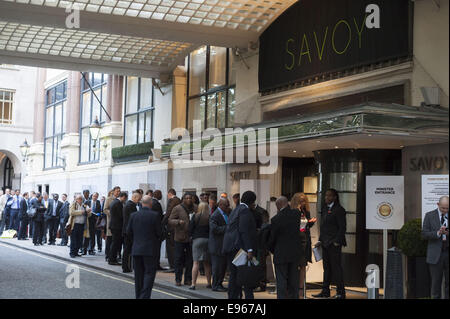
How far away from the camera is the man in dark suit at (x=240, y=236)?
38.3ft

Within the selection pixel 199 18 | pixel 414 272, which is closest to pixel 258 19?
pixel 199 18

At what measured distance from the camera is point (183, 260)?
1546 centimetres

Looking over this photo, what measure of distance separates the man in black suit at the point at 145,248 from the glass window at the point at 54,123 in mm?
25600

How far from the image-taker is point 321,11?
53.8 ft

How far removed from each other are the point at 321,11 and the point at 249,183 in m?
5.11

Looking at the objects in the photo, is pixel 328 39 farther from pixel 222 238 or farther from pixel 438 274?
pixel 438 274

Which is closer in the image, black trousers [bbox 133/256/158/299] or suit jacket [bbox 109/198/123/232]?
black trousers [bbox 133/256/158/299]

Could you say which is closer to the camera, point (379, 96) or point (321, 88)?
point (379, 96)

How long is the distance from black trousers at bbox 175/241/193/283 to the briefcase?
391cm

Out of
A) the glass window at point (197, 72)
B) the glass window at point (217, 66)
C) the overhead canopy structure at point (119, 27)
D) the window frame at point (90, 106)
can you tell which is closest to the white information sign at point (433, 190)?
the overhead canopy structure at point (119, 27)

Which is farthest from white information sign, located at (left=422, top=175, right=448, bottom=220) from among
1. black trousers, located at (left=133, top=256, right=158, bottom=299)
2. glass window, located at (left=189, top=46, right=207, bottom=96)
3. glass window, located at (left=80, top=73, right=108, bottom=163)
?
glass window, located at (left=80, top=73, right=108, bottom=163)

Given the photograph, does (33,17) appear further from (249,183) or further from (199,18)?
(249,183)

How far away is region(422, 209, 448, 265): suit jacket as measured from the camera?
11078 millimetres

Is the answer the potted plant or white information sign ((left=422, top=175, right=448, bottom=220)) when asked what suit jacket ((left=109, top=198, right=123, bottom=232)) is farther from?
white information sign ((left=422, top=175, right=448, bottom=220))
